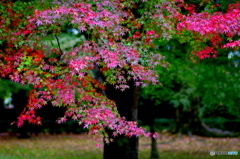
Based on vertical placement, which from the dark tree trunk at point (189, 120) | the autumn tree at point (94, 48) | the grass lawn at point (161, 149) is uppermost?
the autumn tree at point (94, 48)

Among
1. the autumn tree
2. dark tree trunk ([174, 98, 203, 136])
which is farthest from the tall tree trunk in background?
dark tree trunk ([174, 98, 203, 136])

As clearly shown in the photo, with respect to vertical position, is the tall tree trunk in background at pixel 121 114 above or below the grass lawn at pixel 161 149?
above

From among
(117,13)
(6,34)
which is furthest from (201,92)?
(6,34)

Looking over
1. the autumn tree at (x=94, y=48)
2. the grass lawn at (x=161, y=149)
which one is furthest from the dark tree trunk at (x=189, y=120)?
the autumn tree at (x=94, y=48)

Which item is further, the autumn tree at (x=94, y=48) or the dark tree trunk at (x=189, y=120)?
the dark tree trunk at (x=189, y=120)

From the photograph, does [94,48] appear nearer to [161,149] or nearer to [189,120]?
[161,149]

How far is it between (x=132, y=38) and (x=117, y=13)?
25.0 inches

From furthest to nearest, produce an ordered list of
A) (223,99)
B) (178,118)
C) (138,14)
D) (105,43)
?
(178,118)
(223,99)
(138,14)
(105,43)

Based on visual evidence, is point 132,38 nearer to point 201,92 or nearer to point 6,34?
point 6,34

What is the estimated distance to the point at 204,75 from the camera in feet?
36.9

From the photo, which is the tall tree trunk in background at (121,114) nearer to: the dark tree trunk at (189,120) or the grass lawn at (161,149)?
the grass lawn at (161,149)

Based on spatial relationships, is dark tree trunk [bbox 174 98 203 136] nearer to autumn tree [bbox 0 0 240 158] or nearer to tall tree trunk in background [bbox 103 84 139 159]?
tall tree trunk in background [bbox 103 84 139 159]

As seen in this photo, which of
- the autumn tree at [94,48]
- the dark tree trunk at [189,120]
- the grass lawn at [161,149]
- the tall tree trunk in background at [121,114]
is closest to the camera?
the autumn tree at [94,48]

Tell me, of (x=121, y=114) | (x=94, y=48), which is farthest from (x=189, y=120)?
(x=94, y=48)
